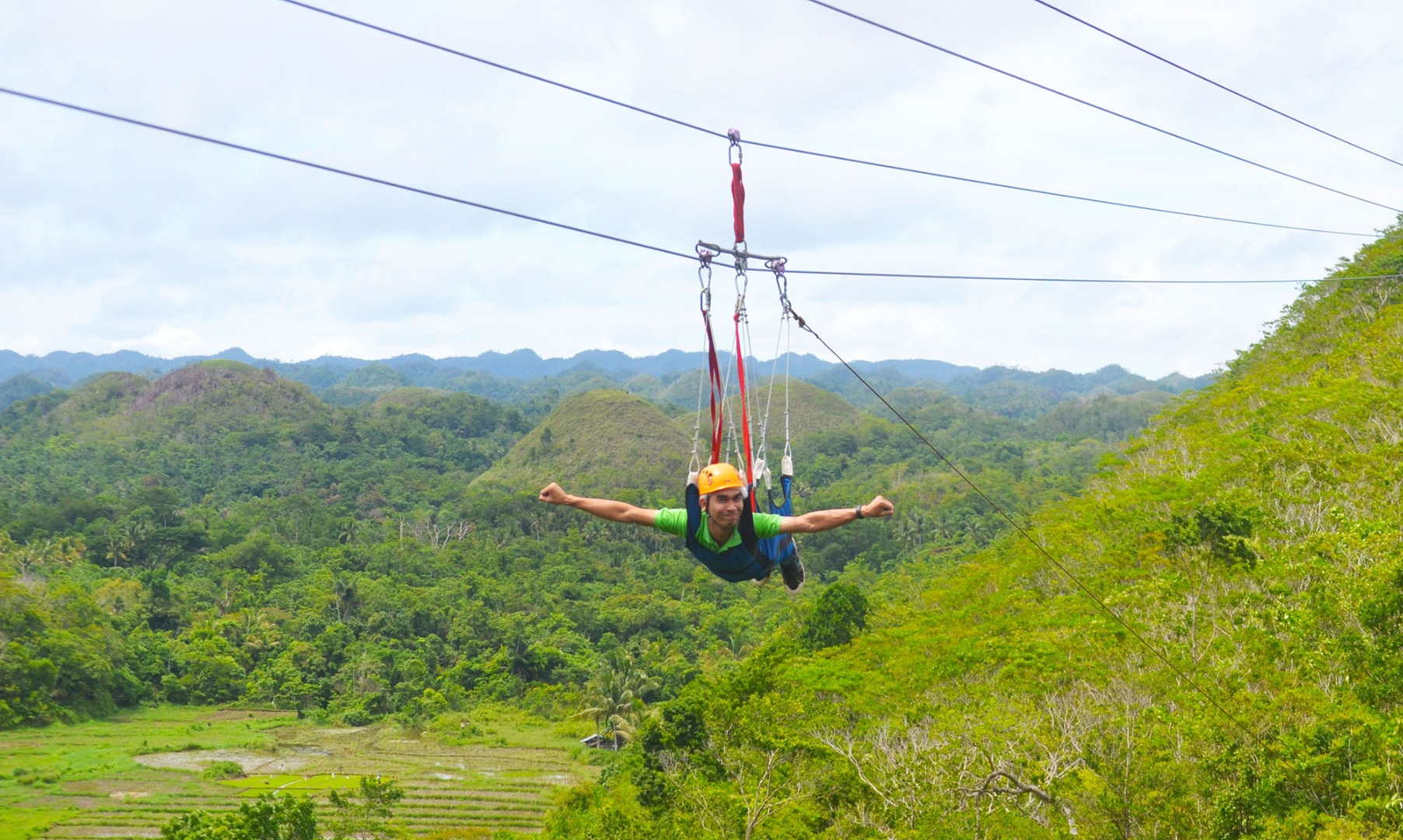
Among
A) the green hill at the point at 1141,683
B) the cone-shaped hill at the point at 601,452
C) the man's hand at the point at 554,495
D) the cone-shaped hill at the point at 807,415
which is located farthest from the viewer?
the cone-shaped hill at the point at 807,415

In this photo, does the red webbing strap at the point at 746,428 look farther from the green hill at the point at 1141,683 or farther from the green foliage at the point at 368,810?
the green foliage at the point at 368,810

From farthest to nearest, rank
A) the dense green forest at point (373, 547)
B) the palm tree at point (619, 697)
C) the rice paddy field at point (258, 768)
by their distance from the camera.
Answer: the dense green forest at point (373, 547)
the palm tree at point (619, 697)
the rice paddy field at point (258, 768)

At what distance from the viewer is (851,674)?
22.9m

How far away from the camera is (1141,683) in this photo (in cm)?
1600

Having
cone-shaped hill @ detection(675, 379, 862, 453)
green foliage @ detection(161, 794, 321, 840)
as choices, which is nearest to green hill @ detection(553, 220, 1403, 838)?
green foliage @ detection(161, 794, 321, 840)

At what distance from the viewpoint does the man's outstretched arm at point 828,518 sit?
186 inches

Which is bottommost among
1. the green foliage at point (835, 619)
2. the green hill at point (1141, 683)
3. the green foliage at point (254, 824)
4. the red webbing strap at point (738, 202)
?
the green foliage at point (254, 824)

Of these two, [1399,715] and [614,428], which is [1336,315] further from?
[614,428]

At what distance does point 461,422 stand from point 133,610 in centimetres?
6128

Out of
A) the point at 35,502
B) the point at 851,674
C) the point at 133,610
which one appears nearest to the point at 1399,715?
the point at 851,674

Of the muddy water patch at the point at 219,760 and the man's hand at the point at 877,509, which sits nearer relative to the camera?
the man's hand at the point at 877,509

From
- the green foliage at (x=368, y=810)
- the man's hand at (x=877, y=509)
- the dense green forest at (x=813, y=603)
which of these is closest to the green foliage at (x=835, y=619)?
the dense green forest at (x=813, y=603)

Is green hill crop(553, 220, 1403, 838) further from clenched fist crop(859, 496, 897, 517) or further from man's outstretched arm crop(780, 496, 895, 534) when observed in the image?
clenched fist crop(859, 496, 897, 517)

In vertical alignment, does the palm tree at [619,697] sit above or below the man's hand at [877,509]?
below
